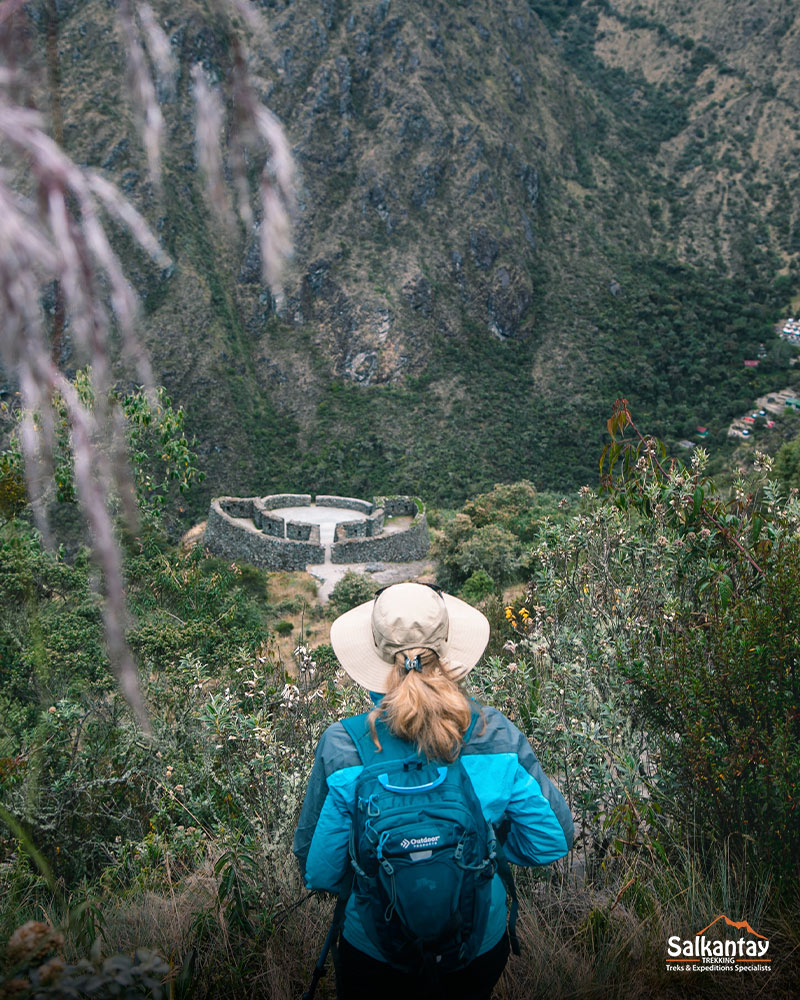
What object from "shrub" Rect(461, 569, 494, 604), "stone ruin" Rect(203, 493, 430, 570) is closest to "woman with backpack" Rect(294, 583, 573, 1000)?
"shrub" Rect(461, 569, 494, 604)

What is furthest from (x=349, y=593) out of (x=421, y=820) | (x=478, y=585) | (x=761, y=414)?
(x=761, y=414)

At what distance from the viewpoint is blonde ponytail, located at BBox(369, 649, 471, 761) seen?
153 centimetres

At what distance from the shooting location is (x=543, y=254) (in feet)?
158

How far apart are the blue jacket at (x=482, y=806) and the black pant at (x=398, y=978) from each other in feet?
0.09

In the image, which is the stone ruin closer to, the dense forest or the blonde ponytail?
the dense forest

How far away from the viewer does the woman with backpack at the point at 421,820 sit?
4.84 feet

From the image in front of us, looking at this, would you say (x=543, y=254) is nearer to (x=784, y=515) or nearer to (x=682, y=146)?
(x=682, y=146)

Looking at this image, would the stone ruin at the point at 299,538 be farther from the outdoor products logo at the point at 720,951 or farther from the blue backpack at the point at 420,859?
the blue backpack at the point at 420,859

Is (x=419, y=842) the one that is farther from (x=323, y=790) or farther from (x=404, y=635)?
(x=404, y=635)

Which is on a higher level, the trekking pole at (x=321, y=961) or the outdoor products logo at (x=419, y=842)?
the outdoor products logo at (x=419, y=842)

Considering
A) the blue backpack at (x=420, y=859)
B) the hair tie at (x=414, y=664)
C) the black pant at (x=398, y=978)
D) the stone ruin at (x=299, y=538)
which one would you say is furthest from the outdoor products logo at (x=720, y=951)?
the stone ruin at (x=299, y=538)

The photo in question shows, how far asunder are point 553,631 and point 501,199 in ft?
164

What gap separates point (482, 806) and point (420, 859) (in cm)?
21

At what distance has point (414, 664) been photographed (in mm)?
1642
